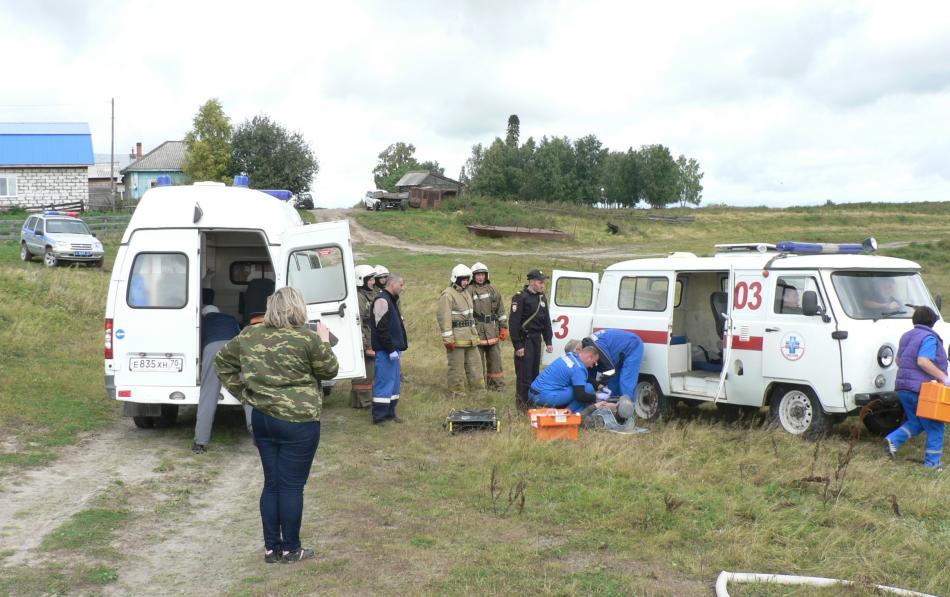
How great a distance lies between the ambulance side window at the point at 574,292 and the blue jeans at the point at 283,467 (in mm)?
6753

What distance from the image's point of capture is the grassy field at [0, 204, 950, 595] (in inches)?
220

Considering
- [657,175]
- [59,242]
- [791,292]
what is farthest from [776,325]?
[657,175]

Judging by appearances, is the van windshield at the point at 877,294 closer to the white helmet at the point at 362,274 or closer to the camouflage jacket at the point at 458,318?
the camouflage jacket at the point at 458,318

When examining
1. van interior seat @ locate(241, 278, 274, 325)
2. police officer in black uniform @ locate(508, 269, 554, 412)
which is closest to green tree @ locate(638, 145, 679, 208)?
police officer in black uniform @ locate(508, 269, 554, 412)

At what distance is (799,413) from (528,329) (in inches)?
154

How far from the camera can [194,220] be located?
9.91m

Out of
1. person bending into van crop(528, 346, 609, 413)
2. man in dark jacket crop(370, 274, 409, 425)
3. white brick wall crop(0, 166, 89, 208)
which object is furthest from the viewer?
white brick wall crop(0, 166, 89, 208)

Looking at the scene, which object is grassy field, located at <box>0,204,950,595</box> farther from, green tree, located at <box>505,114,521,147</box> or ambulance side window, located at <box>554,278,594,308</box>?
green tree, located at <box>505,114,521,147</box>

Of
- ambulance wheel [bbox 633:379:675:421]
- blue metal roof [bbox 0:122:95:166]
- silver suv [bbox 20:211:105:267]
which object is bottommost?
ambulance wheel [bbox 633:379:675:421]

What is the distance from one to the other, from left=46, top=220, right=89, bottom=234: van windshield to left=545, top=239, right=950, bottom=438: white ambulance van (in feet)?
70.6

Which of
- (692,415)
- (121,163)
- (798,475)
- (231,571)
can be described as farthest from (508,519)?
(121,163)

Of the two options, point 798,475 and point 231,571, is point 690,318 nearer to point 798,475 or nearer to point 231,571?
point 798,475

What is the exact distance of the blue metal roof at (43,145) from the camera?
51344 millimetres

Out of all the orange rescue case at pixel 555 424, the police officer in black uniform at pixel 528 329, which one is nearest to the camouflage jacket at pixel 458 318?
the police officer in black uniform at pixel 528 329
